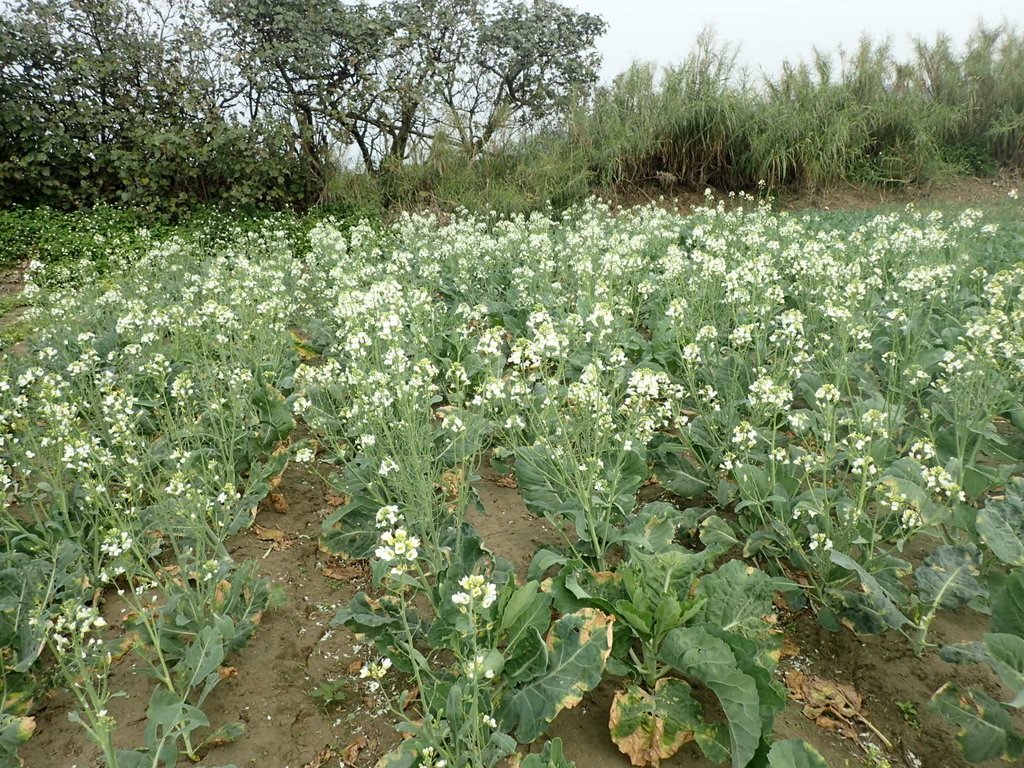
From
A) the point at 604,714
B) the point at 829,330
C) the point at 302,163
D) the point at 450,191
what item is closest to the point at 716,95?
the point at 450,191

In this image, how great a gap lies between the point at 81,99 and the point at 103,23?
1373 millimetres

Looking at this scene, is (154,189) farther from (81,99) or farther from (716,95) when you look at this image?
(716,95)

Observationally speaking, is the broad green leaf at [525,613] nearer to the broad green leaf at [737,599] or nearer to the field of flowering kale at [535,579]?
the field of flowering kale at [535,579]

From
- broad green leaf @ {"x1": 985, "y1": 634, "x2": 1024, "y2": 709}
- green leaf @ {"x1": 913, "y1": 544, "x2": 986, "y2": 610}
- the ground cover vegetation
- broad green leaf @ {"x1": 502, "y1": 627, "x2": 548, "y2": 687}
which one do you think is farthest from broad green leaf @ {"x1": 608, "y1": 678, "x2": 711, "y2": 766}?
the ground cover vegetation

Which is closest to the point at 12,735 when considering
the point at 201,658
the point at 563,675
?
the point at 201,658

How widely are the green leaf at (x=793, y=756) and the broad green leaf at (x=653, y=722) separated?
0.94 ft

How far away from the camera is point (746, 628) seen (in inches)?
89.3

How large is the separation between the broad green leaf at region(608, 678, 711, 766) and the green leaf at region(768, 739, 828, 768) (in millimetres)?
287

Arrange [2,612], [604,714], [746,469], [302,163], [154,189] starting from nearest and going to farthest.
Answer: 1. [604,714]
2. [2,612]
3. [746,469]
4. [154,189]
5. [302,163]

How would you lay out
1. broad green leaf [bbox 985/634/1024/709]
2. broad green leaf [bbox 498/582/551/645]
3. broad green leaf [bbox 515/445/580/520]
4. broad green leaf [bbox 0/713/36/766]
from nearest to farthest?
broad green leaf [bbox 985/634/1024/709] < broad green leaf [bbox 0/713/36/766] < broad green leaf [bbox 498/582/551/645] < broad green leaf [bbox 515/445/580/520]

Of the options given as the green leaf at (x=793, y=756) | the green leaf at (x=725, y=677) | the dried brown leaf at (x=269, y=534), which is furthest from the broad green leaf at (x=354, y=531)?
the green leaf at (x=793, y=756)

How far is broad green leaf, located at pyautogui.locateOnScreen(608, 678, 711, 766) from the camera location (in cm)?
201

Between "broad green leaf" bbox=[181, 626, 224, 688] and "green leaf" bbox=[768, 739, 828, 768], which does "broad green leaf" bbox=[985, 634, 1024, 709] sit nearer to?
"green leaf" bbox=[768, 739, 828, 768]

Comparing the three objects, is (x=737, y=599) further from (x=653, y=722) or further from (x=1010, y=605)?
(x=1010, y=605)
